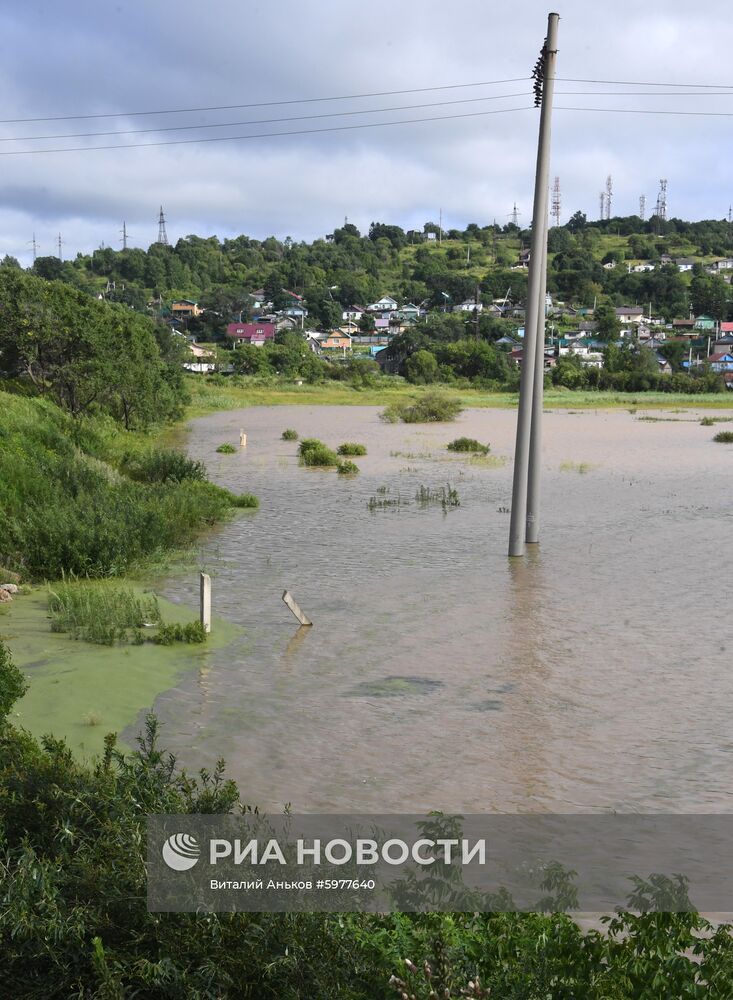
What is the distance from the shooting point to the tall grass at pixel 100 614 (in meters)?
13.1

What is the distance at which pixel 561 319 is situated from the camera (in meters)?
151

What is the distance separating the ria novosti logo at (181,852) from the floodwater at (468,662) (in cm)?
320

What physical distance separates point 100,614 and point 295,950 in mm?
9797

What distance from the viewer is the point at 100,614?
533 inches

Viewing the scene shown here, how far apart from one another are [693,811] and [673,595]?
879 cm

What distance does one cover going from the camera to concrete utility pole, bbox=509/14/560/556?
17.6m

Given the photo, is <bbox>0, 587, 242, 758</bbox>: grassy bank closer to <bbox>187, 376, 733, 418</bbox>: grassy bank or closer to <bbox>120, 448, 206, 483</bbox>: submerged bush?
<bbox>120, 448, 206, 483</bbox>: submerged bush

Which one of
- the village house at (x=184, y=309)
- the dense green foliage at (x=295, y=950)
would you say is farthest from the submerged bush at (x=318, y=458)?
the village house at (x=184, y=309)

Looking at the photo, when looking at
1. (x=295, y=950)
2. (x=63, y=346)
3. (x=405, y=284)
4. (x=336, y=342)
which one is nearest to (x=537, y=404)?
(x=295, y=950)

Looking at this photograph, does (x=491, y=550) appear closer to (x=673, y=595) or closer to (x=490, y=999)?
(x=673, y=595)

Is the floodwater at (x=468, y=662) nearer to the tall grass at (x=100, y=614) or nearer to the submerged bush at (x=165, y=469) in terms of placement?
the tall grass at (x=100, y=614)

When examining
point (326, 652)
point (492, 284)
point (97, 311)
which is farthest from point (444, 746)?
point (492, 284)

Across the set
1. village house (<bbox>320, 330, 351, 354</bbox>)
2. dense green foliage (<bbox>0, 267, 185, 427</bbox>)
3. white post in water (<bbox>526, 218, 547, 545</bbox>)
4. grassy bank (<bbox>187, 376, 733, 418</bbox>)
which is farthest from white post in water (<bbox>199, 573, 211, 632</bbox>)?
village house (<bbox>320, 330, 351, 354</bbox>)

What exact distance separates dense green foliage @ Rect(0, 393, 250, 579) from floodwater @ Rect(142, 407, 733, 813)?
46.3 inches
